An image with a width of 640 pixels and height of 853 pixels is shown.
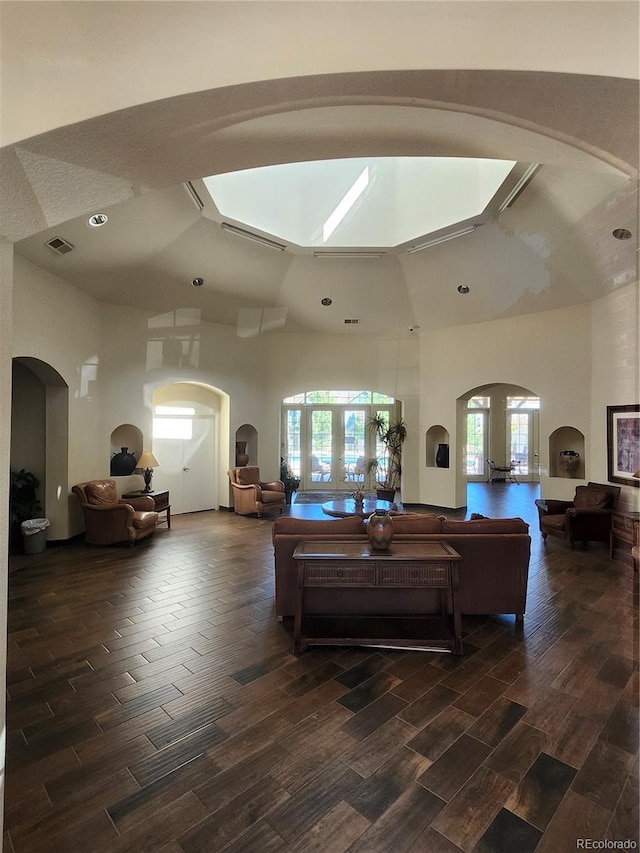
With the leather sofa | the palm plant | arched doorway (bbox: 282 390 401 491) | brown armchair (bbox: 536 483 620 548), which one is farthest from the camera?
arched doorway (bbox: 282 390 401 491)

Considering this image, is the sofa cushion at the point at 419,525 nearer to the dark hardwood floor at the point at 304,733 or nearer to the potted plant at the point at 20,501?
the dark hardwood floor at the point at 304,733

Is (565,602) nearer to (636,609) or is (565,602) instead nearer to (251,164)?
(636,609)

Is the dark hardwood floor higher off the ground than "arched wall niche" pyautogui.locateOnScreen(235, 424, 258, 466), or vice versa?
"arched wall niche" pyautogui.locateOnScreen(235, 424, 258, 466)

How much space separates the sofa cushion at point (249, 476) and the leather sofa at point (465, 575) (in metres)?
4.84

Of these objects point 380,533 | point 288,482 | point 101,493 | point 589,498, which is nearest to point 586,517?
point 589,498

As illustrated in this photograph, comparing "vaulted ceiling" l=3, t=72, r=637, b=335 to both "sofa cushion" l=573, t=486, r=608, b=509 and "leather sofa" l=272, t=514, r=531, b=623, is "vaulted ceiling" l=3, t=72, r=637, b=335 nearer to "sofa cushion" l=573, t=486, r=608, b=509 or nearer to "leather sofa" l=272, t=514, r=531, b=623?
"leather sofa" l=272, t=514, r=531, b=623

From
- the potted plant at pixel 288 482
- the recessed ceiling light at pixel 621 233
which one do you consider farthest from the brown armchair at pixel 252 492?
the recessed ceiling light at pixel 621 233

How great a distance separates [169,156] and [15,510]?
5807 millimetres

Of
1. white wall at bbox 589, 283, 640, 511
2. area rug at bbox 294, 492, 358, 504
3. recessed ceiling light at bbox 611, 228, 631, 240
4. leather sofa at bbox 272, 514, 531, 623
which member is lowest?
area rug at bbox 294, 492, 358, 504

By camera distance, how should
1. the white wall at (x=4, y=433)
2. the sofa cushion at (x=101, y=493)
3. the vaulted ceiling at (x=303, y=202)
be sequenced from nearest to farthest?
the vaulted ceiling at (x=303, y=202)
the white wall at (x=4, y=433)
the sofa cushion at (x=101, y=493)

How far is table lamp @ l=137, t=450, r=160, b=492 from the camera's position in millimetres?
7148

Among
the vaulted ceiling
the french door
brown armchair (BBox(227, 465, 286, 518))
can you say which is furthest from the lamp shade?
the french door

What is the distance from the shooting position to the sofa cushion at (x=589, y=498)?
245 inches

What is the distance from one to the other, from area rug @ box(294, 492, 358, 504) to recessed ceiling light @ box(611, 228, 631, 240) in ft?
23.0
